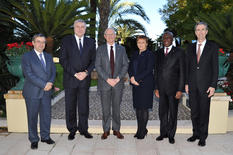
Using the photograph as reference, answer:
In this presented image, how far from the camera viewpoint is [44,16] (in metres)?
6.60

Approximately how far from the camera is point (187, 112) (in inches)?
220

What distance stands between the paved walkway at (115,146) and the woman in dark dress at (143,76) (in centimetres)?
56

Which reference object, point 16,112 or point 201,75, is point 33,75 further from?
point 201,75

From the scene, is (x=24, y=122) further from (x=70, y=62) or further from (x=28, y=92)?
(x=70, y=62)

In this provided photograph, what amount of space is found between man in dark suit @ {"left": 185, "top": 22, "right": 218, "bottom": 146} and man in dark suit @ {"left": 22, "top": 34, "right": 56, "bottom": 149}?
Answer: 237 centimetres

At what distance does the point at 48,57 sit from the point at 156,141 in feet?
7.85

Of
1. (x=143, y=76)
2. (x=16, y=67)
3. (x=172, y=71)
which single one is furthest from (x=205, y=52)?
(x=16, y=67)

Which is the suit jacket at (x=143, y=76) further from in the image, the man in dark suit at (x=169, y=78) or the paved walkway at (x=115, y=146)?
the paved walkway at (x=115, y=146)

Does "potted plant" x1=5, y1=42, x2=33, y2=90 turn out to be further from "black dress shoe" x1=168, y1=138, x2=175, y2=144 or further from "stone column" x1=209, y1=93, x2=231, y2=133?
"stone column" x1=209, y1=93, x2=231, y2=133

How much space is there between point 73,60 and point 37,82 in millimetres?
700

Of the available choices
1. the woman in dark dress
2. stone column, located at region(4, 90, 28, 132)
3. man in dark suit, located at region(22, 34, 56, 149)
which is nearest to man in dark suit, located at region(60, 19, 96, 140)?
man in dark suit, located at region(22, 34, 56, 149)

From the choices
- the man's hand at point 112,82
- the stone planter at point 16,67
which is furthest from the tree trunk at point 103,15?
the man's hand at point 112,82

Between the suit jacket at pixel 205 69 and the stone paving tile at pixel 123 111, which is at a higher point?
the suit jacket at pixel 205 69

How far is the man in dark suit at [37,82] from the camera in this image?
11.3 feet
